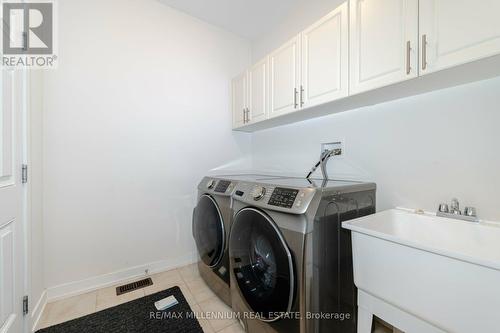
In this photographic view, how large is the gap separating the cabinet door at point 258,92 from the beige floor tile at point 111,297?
6.15ft

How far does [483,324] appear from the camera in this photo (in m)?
0.69

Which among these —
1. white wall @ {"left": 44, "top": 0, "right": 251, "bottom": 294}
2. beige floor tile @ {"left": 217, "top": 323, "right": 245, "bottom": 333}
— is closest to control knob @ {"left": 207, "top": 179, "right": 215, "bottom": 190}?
white wall @ {"left": 44, "top": 0, "right": 251, "bottom": 294}

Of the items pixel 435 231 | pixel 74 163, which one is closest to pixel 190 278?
pixel 74 163

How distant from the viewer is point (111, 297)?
170 cm

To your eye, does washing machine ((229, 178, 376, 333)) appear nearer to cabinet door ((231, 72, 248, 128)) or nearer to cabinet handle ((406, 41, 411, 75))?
cabinet handle ((406, 41, 411, 75))

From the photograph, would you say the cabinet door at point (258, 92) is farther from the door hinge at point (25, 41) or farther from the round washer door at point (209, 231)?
the door hinge at point (25, 41)

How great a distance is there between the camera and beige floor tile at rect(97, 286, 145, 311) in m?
1.61

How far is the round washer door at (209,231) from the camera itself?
1.58m

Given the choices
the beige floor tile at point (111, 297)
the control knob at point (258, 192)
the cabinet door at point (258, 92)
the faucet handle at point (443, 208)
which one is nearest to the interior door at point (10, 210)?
the beige floor tile at point (111, 297)

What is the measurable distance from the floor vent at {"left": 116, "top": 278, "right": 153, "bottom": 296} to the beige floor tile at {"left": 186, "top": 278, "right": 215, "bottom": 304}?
363 millimetres

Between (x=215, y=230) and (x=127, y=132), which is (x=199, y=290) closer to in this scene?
(x=215, y=230)

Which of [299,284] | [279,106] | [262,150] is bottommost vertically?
[299,284]

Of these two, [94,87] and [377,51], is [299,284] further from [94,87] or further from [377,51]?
[94,87]

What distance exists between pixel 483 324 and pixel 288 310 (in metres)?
0.69
